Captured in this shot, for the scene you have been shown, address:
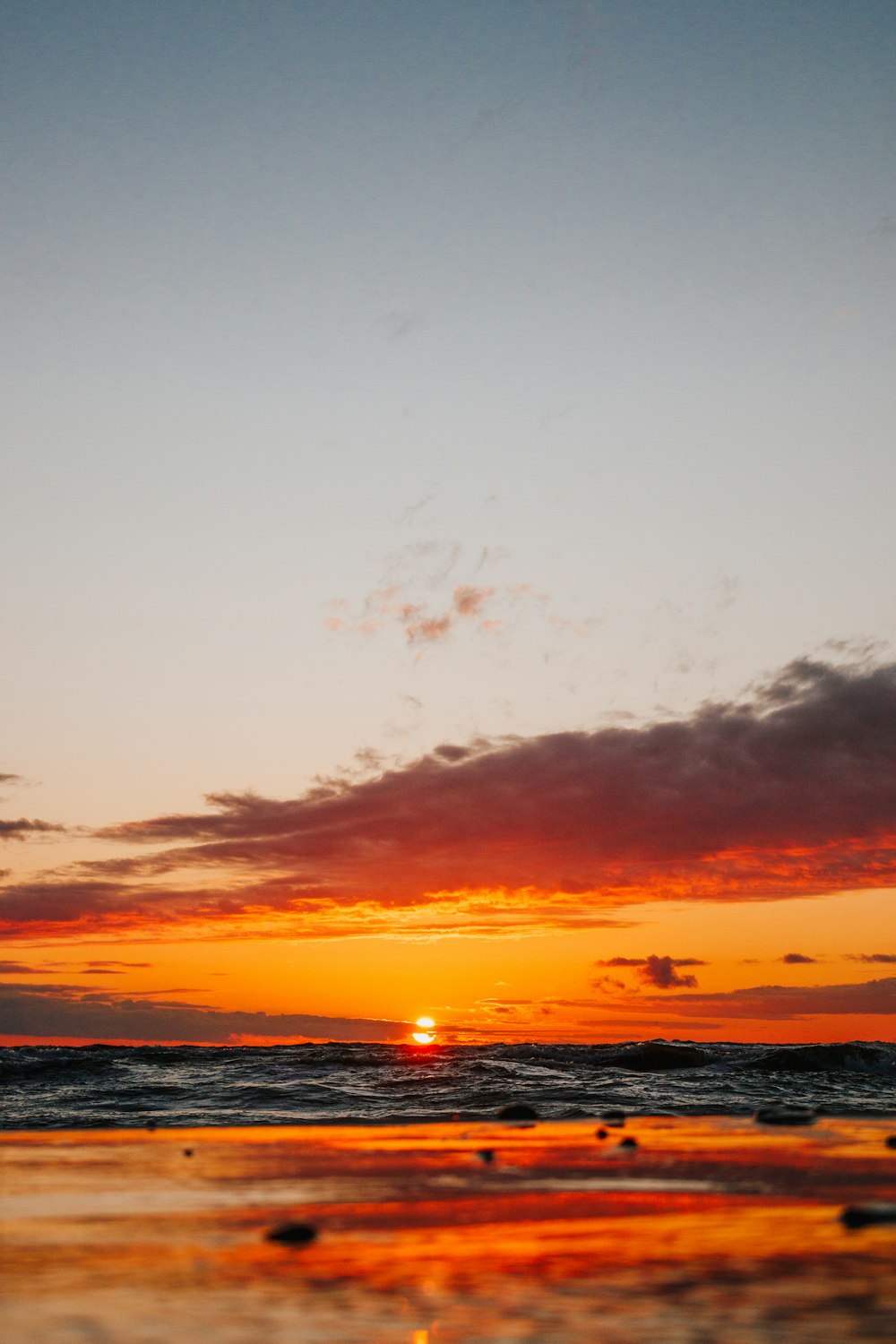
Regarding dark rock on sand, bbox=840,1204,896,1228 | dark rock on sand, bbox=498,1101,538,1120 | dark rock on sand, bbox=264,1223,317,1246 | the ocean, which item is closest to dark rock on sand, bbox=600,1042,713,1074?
the ocean

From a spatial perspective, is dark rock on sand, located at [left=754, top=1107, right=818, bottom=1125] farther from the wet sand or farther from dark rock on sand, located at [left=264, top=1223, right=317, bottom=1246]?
dark rock on sand, located at [left=264, top=1223, right=317, bottom=1246]

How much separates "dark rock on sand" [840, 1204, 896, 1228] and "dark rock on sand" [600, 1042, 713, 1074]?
25031 mm

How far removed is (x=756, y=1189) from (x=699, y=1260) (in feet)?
11.1

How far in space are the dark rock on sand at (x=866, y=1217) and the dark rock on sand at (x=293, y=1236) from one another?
344 cm

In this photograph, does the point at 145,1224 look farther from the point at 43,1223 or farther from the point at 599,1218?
the point at 599,1218

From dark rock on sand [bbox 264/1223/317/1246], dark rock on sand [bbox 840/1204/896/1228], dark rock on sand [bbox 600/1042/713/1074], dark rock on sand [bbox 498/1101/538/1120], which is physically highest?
dark rock on sand [bbox 840/1204/896/1228]

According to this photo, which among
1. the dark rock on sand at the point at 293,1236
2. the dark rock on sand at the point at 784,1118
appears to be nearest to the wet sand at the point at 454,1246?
the dark rock on sand at the point at 293,1236

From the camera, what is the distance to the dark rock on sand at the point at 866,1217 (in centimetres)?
683

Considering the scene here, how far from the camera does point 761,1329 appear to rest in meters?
4.39

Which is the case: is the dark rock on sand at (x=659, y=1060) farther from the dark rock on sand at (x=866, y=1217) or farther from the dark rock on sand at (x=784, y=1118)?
the dark rock on sand at (x=866, y=1217)

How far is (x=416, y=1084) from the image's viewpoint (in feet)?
81.8

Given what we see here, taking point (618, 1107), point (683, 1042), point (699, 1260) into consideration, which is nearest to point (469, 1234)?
point (699, 1260)

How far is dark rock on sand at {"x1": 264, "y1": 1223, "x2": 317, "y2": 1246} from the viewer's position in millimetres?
6730

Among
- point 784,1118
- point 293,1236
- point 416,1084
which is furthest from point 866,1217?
point 416,1084
